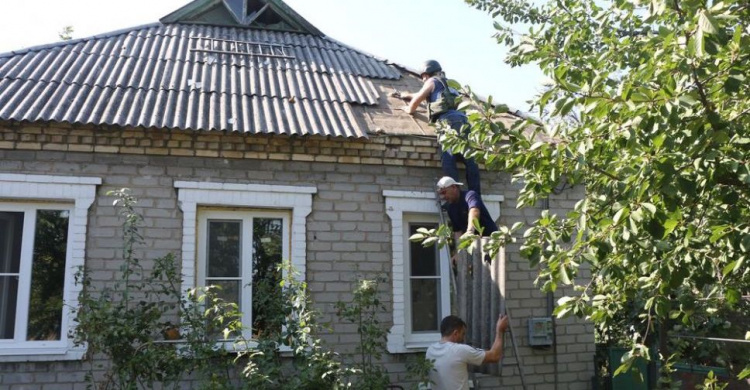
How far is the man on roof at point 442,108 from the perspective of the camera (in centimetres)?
692

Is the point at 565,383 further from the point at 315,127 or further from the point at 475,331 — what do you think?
the point at 315,127

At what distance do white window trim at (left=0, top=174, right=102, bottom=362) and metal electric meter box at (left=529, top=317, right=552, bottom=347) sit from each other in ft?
14.5

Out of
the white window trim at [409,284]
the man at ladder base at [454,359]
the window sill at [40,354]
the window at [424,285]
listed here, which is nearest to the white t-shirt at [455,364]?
the man at ladder base at [454,359]

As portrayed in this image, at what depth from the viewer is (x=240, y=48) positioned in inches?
356

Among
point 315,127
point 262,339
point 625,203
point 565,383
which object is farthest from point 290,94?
point 625,203

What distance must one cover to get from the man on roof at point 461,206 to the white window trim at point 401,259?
36 cm

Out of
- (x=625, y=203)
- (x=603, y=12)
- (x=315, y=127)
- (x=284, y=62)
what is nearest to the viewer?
(x=625, y=203)

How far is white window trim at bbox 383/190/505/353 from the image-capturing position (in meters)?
6.70

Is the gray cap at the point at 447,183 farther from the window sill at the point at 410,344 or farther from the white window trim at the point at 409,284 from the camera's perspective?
the window sill at the point at 410,344

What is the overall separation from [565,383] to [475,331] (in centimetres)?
170

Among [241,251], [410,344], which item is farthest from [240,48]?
[410,344]

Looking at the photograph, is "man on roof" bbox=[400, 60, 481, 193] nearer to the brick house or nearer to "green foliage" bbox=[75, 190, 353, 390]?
the brick house

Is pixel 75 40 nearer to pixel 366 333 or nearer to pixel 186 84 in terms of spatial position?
pixel 186 84

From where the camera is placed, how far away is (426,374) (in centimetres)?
535
